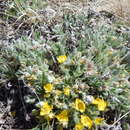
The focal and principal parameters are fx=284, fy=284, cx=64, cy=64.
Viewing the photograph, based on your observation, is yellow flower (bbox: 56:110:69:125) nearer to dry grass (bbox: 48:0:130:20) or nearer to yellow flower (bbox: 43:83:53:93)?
yellow flower (bbox: 43:83:53:93)

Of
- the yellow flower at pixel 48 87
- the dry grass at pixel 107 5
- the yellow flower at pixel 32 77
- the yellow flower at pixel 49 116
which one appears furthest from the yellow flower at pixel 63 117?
the dry grass at pixel 107 5

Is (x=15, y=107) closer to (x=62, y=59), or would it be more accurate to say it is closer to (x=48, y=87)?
(x=48, y=87)

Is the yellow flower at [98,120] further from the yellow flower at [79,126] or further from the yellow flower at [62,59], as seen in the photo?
the yellow flower at [62,59]

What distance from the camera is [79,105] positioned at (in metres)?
2.25

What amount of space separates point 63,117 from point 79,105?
158 mm

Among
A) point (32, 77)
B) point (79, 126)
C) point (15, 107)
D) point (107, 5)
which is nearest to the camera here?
point (79, 126)

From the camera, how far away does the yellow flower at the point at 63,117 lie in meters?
2.22

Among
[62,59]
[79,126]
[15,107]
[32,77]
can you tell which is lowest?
[15,107]

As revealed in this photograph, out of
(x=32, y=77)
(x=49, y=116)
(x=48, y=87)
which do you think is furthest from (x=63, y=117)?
(x=32, y=77)

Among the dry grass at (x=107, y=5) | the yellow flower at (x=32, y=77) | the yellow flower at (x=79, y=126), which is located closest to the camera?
the yellow flower at (x=79, y=126)

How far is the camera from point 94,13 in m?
3.20

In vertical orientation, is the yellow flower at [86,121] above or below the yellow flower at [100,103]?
below

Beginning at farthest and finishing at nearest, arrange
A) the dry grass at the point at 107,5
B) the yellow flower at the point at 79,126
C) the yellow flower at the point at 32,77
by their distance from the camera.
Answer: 1. the dry grass at the point at 107,5
2. the yellow flower at the point at 32,77
3. the yellow flower at the point at 79,126

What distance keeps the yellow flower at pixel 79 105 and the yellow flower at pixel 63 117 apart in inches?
3.8
